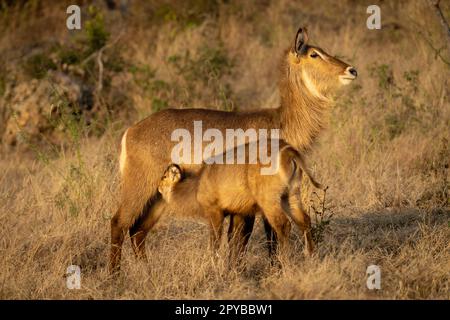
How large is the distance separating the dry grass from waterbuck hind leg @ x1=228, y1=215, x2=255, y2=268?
0.14 m

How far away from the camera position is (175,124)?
19.9 feet

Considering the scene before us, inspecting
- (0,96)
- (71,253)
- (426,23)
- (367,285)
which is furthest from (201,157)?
(426,23)

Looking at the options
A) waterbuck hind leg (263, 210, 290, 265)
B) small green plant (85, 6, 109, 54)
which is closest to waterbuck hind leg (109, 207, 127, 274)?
waterbuck hind leg (263, 210, 290, 265)

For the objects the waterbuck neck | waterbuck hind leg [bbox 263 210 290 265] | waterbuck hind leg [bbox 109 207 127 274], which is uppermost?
the waterbuck neck

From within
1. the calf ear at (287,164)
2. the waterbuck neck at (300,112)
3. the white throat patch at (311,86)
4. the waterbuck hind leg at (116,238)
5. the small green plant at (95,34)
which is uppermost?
the small green plant at (95,34)

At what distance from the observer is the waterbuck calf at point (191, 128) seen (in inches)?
235

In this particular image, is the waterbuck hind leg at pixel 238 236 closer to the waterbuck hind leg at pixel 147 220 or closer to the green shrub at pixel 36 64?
the waterbuck hind leg at pixel 147 220

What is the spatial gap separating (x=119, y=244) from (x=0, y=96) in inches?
190

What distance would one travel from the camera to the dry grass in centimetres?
511

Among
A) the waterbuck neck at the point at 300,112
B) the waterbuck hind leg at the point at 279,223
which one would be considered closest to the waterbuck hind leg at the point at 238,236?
the waterbuck hind leg at the point at 279,223

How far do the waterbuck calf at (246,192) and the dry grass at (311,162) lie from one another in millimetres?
266

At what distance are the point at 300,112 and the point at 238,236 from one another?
3.96 feet

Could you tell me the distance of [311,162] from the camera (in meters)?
7.90

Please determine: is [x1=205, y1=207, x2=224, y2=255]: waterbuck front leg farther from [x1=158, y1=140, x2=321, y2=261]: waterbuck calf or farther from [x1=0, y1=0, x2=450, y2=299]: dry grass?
[x1=0, y1=0, x2=450, y2=299]: dry grass
